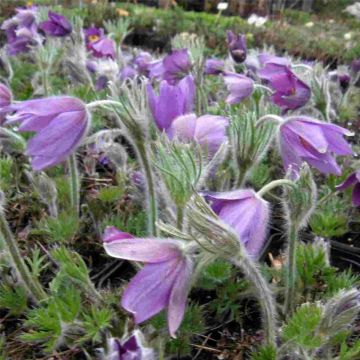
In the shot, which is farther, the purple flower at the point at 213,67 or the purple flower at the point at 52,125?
the purple flower at the point at 213,67

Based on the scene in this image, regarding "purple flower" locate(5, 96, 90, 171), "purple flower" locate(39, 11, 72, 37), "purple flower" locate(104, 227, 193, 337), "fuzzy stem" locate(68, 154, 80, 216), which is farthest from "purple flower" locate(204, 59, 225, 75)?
"purple flower" locate(104, 227, 193, 337)

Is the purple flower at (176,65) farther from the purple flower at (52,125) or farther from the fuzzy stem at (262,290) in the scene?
the fuzzy stem at (262,290)

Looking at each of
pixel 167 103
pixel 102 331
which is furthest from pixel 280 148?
pixel 102 331

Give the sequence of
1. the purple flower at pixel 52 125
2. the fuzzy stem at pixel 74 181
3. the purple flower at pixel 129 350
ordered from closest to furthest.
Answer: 1. the purple flower at pixel 129 350
2. the purple flower at pixel 52 125
3. the fuzzy stem at pixel 74 181

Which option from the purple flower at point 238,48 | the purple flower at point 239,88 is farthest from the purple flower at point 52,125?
the purple flower at point 238,48

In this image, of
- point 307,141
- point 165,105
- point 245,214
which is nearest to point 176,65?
point 165,105
